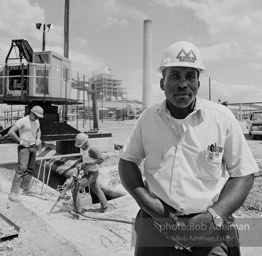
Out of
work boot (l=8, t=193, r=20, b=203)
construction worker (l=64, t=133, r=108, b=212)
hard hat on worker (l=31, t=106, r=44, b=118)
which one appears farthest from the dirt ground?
hard hat on worker (l=31, t=106, r=44, b=118)

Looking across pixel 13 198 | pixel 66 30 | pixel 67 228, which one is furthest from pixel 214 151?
pixel 66 30

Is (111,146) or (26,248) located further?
(111,146)

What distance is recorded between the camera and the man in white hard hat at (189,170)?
167 cm

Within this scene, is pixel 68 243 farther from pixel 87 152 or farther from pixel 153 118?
pixel 153 118

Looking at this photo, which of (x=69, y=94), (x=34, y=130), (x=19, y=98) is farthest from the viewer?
(x=69, y=94)

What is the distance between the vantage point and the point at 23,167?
6.53 meters

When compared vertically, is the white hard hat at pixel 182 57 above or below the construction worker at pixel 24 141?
above

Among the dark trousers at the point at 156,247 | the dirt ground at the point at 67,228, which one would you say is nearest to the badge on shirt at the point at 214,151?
the dark trousers at the point at 156,247

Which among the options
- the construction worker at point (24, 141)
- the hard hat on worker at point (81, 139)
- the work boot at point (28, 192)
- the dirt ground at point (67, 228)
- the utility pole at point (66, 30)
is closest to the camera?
the dirt ground at point (67, 228)

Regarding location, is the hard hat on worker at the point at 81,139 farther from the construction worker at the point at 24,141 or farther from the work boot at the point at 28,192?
the work boot at the point at 28,192

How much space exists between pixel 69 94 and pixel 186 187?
11.8 meters

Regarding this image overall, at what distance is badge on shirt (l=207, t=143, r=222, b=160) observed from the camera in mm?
1681

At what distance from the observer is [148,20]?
5156 cm

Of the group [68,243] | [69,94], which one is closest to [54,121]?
[69,94]
